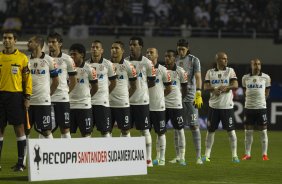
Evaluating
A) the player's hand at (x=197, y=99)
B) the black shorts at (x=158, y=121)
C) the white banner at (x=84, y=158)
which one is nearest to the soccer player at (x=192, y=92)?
the player's hand at (x=197, y=99)

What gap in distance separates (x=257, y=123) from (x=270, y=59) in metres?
18.6

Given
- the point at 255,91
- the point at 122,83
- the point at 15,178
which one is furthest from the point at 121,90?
the point at 255,91

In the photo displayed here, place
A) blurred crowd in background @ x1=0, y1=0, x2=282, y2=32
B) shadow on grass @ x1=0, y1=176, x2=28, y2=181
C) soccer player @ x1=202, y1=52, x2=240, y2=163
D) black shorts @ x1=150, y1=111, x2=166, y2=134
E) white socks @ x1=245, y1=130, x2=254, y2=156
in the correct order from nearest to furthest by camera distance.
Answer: shadow on grass @ x1=0, y1=176, x2=28, y2=181
black shorts @ x1=150, y1=111, x2=166, y2=134
soccer player @ x1=202, y1=52, x2=240, y2=163
white socks @ x1=245, y1=130, x2=254, y2=156
blurred crowd in background @ x1=0, y1=0, x2=282, y2=32

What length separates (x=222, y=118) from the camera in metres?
21.7

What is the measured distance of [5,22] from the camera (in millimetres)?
41906

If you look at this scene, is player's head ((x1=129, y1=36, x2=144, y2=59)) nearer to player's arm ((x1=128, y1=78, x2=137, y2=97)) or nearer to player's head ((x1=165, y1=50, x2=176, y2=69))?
player's arm ((x1=128, y1=78, x2=137, y2=97))

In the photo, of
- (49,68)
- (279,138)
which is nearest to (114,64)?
(49,68)

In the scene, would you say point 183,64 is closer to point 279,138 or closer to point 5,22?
point 279,138

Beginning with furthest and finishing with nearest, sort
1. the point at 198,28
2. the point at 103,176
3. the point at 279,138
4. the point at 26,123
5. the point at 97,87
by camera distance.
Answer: the point at 198,28 < the point at 279,138 < the point at 97,87 < the point at 26,123 < the point at 103,176

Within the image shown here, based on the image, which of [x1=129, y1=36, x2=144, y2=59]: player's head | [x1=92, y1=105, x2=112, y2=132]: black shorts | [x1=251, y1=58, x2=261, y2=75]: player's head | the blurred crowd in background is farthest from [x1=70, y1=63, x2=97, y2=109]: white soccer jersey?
the blurred crowd in background

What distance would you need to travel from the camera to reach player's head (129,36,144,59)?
19062 mm

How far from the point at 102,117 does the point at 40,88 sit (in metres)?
1.90

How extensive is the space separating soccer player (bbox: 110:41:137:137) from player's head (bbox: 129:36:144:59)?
19cm

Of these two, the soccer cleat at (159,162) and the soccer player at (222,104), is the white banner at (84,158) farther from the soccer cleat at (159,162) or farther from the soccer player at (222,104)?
the soccer player at (222,104)
